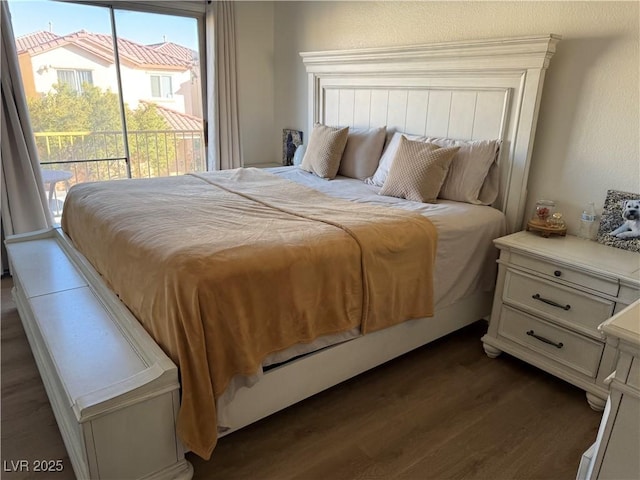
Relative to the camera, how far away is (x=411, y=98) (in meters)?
2.92

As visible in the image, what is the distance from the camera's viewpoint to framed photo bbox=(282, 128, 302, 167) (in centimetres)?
416

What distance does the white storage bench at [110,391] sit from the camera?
130 cm

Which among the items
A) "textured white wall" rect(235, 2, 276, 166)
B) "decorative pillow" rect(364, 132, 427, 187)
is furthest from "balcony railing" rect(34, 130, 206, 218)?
"decorative pillow" rect(364, 132, 427, 187)

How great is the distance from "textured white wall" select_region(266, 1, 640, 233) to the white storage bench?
2157 mm

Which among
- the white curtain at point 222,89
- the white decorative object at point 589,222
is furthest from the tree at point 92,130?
the white decorative object at point 589,222

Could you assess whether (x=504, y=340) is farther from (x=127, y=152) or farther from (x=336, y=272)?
(x=127, y=152)

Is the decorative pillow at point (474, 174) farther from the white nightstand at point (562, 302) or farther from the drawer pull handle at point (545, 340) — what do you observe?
the drawer pull handle at point (545, 340)

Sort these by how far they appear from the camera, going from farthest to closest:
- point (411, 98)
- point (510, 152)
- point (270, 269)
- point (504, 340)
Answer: point (411, 98) < point (510, 152) < point (504, 340) < point (270, 269)

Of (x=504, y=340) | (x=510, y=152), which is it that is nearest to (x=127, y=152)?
(x=510, y=152)

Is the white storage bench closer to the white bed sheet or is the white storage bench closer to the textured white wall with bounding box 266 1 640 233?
the white bed sheet

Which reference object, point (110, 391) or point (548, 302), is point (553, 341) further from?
point (110, 391)

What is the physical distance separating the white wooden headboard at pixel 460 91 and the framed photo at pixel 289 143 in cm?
74

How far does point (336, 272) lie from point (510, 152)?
4.52 feet

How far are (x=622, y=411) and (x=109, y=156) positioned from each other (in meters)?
4.06
